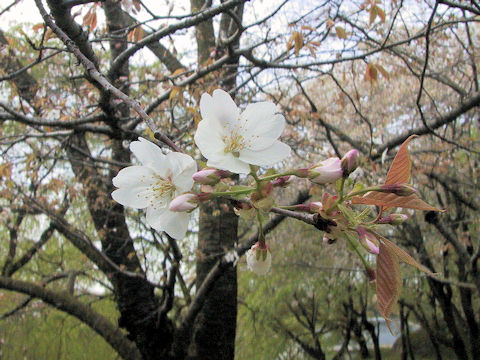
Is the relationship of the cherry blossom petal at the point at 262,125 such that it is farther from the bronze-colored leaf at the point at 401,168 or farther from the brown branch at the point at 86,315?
the brown branch at the point at 86,315

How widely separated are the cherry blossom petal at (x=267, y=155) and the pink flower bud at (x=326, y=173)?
49mm

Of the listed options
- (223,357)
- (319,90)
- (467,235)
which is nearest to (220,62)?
(223,357)

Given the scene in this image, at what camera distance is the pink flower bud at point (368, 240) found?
0.45 m

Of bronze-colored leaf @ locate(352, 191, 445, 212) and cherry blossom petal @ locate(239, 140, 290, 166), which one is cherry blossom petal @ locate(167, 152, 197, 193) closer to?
cherry blossom petal @ locate(239, 140, 290, 166)

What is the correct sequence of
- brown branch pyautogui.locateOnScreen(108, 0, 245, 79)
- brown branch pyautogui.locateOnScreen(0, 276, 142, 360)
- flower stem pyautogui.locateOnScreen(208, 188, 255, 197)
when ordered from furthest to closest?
brown branch pyautogui.locateOnScreen(0, 276, 142, 360), brown branch pyautogui.locateOnScreen(108, 0, 245, 79), flower stem pyautogui.locateOnScreen(208, 188, 255, 197)

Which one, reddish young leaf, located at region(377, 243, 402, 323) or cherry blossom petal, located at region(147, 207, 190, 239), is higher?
cherry blossom petal, located at region(147, 207, 190, 239)

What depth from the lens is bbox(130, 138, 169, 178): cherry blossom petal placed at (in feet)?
1.89

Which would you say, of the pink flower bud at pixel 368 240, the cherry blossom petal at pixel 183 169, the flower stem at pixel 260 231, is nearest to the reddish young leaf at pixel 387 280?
the pink flower bud at pixel 368 240

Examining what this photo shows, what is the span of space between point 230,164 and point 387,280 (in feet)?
0.79

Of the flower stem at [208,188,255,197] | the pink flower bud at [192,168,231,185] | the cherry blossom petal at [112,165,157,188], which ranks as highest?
the cherry blossom petal at [112,165,157,188]

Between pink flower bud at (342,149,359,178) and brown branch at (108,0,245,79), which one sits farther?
brown branch at (108,0,245,79)

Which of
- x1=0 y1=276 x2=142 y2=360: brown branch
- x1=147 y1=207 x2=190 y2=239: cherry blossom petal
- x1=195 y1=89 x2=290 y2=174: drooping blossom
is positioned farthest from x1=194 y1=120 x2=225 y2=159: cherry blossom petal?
x1=0 y1=276 x2=142 y2=360: brown branch

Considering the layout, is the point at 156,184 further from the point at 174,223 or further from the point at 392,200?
the point at 392,200

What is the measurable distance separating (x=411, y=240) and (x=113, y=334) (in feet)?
11.0
